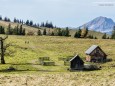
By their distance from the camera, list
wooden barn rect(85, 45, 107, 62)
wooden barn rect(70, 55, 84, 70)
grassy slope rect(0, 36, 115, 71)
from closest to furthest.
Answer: grassy slope rect(0, 36, 115, 71), wooden barn rect(70, 55, 84, 70), wooden barn rect(85, 45, 107, 62)

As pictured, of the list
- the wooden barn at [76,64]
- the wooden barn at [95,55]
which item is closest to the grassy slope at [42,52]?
the wooden barn at [76,64]

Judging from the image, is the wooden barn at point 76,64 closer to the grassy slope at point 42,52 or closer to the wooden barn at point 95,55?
the grassy slope at point 42,52

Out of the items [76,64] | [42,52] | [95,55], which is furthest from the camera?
[42,52]

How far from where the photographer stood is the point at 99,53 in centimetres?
9138

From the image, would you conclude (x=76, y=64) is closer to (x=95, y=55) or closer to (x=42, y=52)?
(x=95, y=55)

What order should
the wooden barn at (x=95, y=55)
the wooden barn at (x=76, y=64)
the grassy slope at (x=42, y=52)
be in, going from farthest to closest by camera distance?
the wooden barn at (x=95, y=55)
the wooden barn at (x=76, y=64)
the grassy slope at (x=42, y=52)

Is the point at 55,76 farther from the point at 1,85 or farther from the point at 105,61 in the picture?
the point at 105,61

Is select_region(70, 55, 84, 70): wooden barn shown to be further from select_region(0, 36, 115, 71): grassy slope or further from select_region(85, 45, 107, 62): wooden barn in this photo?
select_region(85, 45, 107, 62): wooden barn

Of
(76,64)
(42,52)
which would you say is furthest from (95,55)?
(42,52)

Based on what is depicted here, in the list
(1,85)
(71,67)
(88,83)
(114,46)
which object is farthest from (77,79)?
(114,46)

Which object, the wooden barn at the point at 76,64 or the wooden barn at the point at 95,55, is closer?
the wooden barn at the point at 76,64

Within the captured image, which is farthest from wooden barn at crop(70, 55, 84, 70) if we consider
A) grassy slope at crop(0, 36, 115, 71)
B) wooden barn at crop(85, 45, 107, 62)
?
wooden barn at crop(85, 45, 107, 62)

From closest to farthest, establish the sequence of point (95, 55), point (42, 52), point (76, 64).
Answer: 1. point (76, 64)
2. point (95, 55)
3. point (42, 52)

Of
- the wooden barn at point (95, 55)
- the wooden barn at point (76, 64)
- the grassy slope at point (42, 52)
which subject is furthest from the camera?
the wooden barn at point (95, 55)
